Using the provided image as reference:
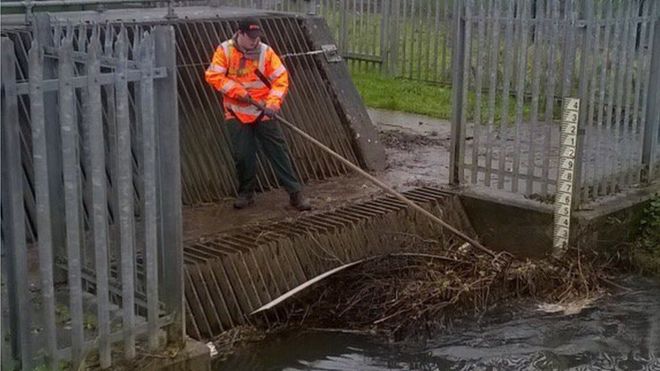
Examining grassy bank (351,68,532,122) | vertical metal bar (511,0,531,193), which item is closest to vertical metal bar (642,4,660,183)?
vertical metal bar (511,0,531,193)

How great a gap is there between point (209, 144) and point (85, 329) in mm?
3910

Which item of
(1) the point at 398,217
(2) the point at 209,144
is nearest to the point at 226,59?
(2) the point at 209,144

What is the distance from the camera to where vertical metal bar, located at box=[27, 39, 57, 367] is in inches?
175

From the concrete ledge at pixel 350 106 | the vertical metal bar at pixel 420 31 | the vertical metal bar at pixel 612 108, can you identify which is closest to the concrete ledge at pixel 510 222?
→ the vertical metal bar at pixel 612 108

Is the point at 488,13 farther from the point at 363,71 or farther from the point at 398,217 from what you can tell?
the point at 363,71

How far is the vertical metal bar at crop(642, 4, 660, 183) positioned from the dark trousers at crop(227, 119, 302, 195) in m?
3.34

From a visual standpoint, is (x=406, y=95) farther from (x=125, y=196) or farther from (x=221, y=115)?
(x=125, y=196)

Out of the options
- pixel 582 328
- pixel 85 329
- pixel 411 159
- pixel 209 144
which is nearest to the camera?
pixel 85 329

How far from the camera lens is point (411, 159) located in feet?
34.9

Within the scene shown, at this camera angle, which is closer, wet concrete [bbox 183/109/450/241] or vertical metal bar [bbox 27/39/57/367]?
vertical metal bar [bbox 27/39/57/367]

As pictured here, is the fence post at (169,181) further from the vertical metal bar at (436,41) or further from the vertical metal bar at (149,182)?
the vertical metal bar at (436,41)

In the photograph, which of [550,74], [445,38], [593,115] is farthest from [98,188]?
[445,38]

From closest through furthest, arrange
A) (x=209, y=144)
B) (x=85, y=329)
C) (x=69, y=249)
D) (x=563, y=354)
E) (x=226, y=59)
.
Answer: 1. (x=69, y=249)
2. (x=85, y=329)
3. (x=563, y=354)
4. (x=226, y=59)
5. (x=209, y=144)

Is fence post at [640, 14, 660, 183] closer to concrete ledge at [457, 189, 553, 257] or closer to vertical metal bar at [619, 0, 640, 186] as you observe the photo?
vertical metal bar at [619, 0, 640, 186]
